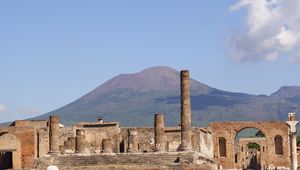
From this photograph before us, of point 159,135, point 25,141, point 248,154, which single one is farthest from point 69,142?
point 248,154

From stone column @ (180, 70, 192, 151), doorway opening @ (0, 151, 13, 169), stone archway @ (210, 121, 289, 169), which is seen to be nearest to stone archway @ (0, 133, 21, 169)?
doorway opening @ (0, 151, 13, 169)

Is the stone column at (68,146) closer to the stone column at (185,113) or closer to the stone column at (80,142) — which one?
the stone column at (80,142)

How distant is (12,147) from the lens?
2016 inches

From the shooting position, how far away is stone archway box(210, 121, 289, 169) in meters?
61.6

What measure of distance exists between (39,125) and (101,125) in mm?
4196

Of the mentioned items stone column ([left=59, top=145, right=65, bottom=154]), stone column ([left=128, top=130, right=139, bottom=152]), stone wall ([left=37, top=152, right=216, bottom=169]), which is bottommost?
stone wall ([left=37, top=152, right=216, bottom=169])

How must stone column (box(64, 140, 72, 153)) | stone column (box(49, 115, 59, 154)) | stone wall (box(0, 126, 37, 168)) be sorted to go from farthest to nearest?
1. stone wall (box(0, 126, 37, 168))
2. stone column (box(64, 140, 72, 153))
3. stone column (box(49, 115, 59, 154))

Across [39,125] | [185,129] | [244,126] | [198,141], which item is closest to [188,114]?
[185,129]

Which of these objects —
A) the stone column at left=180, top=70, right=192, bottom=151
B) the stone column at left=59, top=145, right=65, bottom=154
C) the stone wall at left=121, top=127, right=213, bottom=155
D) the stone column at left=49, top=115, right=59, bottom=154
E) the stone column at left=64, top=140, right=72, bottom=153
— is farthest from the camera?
the stone wall at left=121, top=127, right=213, bottom=155

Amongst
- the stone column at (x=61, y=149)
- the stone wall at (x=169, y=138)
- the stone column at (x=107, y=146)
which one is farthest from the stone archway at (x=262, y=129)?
the stone column at (x=107, y=146)

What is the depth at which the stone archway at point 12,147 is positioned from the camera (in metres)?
50.8

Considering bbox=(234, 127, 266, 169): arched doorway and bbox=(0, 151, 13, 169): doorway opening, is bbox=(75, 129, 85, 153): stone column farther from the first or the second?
bbox=(234, 127, 266, 169): arched doorway

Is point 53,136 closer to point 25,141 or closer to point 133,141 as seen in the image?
point 25,141

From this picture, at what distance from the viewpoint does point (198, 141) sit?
54.0m
